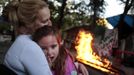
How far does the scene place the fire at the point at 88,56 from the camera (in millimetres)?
10805

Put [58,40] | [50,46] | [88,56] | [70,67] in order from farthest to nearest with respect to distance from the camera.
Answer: [88,56]
[70,67]
[58,40]
[50,46]

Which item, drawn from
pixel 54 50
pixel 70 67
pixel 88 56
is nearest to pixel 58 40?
pixel 54 50

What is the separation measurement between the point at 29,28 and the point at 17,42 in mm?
292

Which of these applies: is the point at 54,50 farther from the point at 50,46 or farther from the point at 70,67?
the point at 70,67

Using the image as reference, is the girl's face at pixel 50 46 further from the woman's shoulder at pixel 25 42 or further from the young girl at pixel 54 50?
the woman's shoulder at pixel 25 42

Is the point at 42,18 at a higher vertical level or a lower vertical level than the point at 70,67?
higher

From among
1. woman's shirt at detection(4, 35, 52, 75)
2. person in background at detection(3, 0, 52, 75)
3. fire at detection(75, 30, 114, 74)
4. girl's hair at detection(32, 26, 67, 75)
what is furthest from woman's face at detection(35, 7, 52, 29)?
fire at detection(75, 30, 114, 74)

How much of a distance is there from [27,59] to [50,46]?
31 centimetres

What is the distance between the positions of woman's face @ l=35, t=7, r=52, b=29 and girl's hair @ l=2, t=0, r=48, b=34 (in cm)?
3

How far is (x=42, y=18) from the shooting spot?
2.82m

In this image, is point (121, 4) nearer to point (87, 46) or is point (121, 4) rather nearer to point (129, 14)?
point (129, 14)

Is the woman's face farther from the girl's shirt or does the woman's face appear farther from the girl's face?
the girl's shirt

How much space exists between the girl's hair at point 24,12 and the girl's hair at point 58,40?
0.15 m

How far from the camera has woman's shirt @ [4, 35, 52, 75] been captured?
2.36 meters
